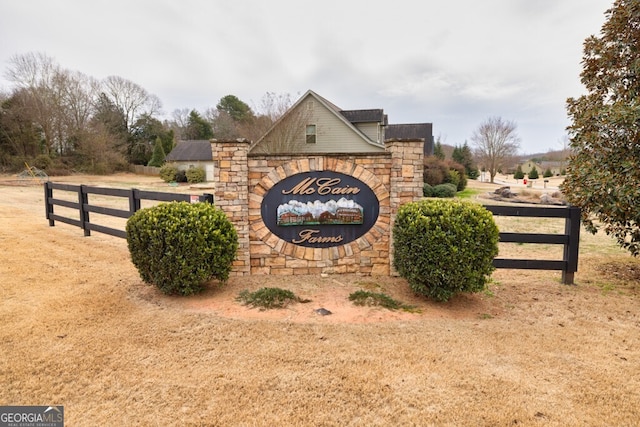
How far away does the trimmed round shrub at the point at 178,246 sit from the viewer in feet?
13.8

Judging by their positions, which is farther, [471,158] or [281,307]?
[471,158]

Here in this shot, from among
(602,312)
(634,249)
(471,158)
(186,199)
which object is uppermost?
(471,158)

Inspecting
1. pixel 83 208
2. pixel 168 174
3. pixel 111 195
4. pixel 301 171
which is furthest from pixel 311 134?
pixel 168 174

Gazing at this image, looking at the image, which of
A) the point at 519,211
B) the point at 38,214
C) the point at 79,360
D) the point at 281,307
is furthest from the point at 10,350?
the point at 38,214

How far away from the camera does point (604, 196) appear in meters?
4.94

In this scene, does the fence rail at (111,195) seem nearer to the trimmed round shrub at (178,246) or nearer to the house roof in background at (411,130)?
the trimmed round shrub at (178,246)

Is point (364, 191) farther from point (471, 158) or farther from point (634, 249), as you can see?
point (471, 158)

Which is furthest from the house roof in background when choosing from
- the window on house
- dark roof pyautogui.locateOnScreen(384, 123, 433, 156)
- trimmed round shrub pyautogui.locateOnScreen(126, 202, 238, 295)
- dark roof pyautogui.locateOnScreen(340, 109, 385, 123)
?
trimmed round shrub pyautogui.locateOnScreen(126, 202, 238, 295)

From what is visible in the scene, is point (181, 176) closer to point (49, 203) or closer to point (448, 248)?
point (49, 203)

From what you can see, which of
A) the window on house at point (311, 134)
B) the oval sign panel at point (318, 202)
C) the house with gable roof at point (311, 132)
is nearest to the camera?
the oval sign panel at point (318, 202)

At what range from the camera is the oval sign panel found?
5297 mm

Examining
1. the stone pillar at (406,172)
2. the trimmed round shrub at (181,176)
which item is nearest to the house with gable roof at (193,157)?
the trimmed round shrub at (181,176)

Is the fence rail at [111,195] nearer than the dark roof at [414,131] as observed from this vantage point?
Yes

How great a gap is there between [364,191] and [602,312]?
3.45 m
